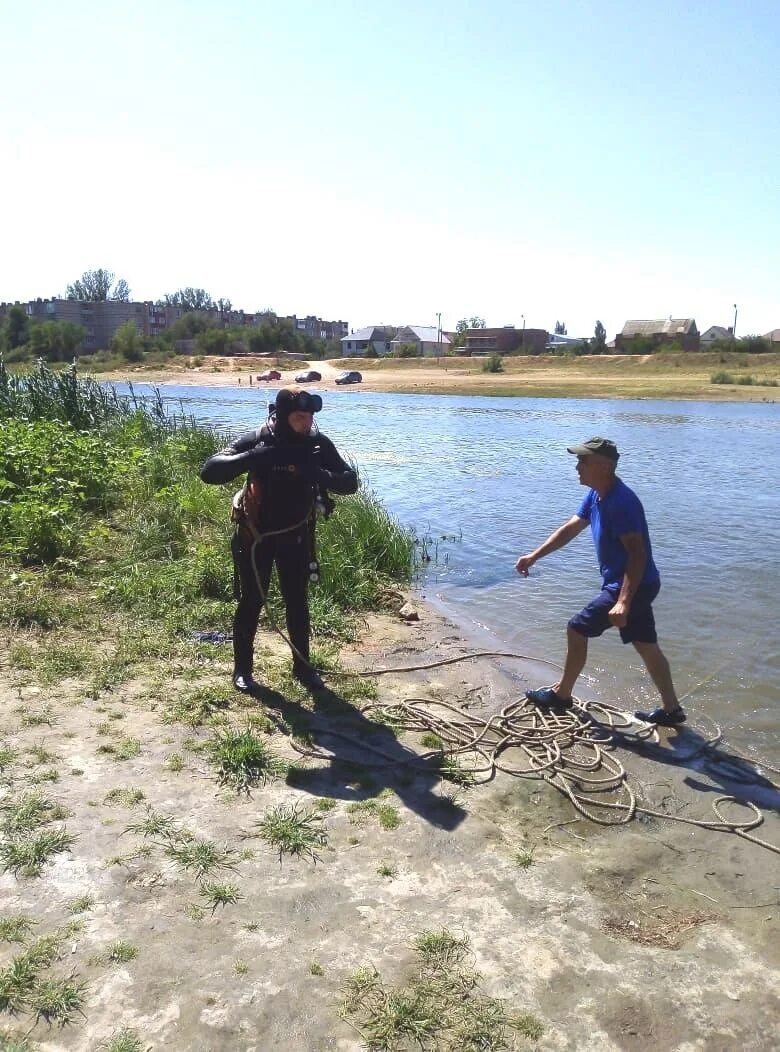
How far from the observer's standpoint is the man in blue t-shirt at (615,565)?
16.6 feet

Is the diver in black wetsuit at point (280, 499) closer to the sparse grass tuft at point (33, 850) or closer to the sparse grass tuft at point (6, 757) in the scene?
the sparse grass tuft at point (6, 757)

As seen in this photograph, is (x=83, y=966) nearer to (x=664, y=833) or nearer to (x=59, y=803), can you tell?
(x=59, y=803)

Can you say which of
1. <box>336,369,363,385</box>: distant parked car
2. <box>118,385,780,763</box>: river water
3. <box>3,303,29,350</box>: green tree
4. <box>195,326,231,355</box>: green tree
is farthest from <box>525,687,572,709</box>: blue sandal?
<box>195,326,231,355</box>: green tree

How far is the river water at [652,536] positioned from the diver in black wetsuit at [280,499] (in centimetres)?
282

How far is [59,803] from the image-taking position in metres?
3.93

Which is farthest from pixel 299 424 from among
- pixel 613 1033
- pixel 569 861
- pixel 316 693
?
pixel 613 1033

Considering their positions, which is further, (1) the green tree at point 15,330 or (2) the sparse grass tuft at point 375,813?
(1) the green tree at point 15,330

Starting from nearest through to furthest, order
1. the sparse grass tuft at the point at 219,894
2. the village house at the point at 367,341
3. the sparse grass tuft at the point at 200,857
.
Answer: the sparse grass tuft at the point at 219,894 < the sparse grass tuft at the point at 200,857 < the village house at the point at 367,341

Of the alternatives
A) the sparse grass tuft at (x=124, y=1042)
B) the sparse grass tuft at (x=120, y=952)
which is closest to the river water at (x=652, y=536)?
the sparse grass tuft at (x=120, y=952)

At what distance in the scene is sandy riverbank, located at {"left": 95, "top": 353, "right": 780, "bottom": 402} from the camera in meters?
54.6

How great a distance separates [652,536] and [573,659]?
7965 millimetres

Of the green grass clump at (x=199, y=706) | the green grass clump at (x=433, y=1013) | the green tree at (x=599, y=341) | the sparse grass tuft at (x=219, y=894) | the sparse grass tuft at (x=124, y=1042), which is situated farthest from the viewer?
the green tree at (x=599, y=341)

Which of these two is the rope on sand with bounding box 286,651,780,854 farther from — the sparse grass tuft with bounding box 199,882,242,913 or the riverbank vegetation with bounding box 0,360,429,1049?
the sparse grass tuft with bounding box 199,882,242,913

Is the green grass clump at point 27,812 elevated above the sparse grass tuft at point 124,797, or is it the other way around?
the green grass clump at point 27,812
